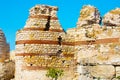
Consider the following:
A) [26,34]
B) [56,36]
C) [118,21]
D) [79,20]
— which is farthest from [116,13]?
[26,34]

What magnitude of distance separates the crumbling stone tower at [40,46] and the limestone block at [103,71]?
1264cm

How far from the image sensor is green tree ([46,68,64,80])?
17.5 metres

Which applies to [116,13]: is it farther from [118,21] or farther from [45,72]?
[45,72]

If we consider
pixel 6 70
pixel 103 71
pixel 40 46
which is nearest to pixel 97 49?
pixel 103 71

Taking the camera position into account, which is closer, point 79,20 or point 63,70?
point 63,70

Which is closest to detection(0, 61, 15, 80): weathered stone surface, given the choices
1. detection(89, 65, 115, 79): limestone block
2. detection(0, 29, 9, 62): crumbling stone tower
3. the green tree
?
detection(0, 29, 9, 62): crumbling stone tower

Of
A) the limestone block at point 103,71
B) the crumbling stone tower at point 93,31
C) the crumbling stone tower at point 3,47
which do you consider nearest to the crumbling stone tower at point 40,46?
the crumbling stone tower at point 93,31

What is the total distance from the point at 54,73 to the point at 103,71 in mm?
12322

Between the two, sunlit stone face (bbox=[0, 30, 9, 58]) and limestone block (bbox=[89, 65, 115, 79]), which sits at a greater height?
sunlit stone face (bbox=[0, 30, 9, 58])

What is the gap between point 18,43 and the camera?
60.5ft

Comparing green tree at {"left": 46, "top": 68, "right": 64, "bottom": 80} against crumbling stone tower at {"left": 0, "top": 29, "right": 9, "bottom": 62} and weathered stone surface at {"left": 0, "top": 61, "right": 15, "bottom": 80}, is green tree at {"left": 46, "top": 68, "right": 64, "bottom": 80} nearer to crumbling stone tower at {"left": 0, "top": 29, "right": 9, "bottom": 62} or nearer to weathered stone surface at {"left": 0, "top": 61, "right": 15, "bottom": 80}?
weathered stone surface at {"left": 0, "top": 61, "right": 15, "bottom": 80}

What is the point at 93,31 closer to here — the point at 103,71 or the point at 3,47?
the point at 3,47

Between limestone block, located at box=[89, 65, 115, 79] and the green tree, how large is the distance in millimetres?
11979

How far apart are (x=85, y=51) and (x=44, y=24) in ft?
7.94
